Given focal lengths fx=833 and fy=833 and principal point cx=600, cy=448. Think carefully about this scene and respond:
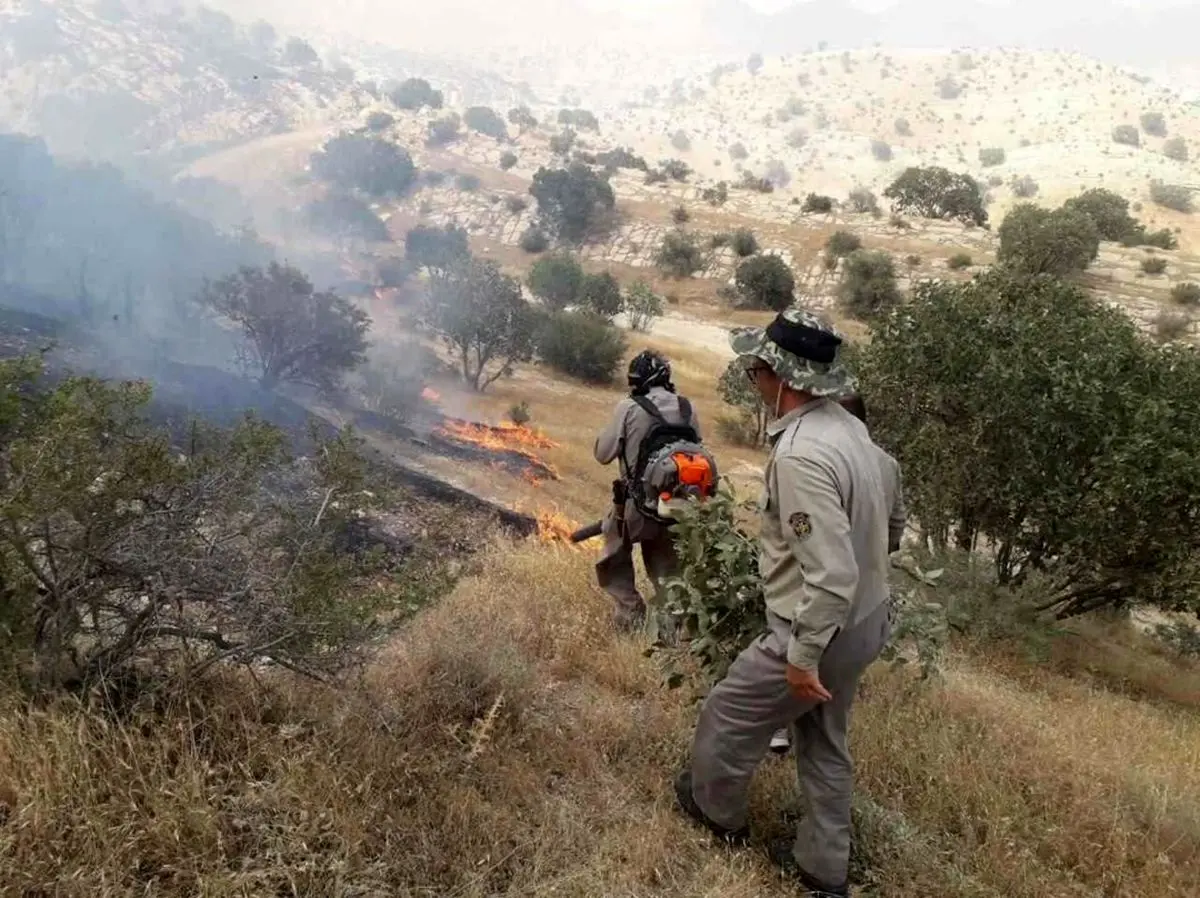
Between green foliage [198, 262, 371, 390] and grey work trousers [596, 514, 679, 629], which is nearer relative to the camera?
grey work trousers [596, 514, 679, 629]

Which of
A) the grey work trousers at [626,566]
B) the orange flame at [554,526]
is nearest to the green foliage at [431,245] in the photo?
the orange flame at [554,526]

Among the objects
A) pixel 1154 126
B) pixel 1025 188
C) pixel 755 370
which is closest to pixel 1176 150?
pixel 1154 126

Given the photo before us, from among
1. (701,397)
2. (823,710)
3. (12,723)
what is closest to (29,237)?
(701,397)

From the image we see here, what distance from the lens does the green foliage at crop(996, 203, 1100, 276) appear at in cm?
3133

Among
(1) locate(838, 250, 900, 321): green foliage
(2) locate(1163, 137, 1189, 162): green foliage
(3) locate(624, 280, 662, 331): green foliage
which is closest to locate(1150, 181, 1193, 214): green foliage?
(1) locate(838, 250, 900, 321): green foliage

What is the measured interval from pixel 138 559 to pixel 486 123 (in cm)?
7108

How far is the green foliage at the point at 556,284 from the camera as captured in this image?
31.7m

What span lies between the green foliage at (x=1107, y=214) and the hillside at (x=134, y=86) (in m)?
49.1

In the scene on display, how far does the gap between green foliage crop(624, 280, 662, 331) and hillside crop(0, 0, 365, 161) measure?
32670 millimetres

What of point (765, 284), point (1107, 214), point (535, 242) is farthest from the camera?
point (535, 242)

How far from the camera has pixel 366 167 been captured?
51.8 meters

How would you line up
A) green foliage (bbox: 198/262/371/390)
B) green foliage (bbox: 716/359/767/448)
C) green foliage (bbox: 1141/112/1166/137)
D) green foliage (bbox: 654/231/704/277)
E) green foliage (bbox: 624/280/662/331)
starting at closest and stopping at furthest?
green foliage (bbox: 198/262/371/390)
green foliage (bbox: 716/359/767/448)
green foliage (bbox: 624/280/662/331)
green foliage (bbox: 654/231/704/277)
green foliage (bbox: 1141/112/1166/137)

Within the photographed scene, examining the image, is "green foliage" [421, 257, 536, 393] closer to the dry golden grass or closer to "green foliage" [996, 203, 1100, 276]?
the dry golden grass

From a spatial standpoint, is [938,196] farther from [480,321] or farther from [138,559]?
[138,559]
